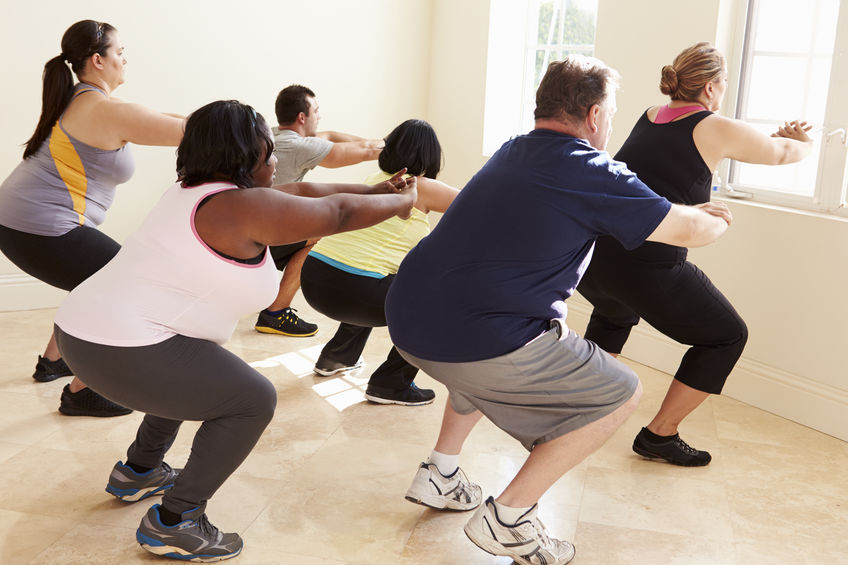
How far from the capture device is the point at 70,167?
288 cm

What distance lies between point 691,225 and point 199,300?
1.17m

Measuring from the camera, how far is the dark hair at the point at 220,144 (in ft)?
6.48

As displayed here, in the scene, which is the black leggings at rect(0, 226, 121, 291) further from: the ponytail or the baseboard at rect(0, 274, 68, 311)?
the baseboard at rect(0, 274, 68, 311)

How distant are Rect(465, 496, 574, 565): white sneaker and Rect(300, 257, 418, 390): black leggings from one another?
100cm

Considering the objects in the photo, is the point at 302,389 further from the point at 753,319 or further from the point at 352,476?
the point at 753,319

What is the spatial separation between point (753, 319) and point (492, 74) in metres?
2.24

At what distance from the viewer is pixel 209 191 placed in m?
1.96

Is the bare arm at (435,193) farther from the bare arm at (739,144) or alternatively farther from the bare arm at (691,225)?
the bare arm at (691,225)

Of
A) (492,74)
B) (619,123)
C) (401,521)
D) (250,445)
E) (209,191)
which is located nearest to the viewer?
(209,191)

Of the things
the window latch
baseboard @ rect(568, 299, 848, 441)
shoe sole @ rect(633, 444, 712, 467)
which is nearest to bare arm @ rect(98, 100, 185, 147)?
shoe sole @ rect(633, 444, 712, 467)

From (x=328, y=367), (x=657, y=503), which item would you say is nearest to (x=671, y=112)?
(x=657, y=503)

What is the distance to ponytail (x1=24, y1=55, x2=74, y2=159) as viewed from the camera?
279 centimetres

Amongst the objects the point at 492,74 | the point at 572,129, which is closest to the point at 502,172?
the point at 572,129

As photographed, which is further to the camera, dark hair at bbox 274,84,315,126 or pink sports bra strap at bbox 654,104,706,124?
dark hair at bbox 274,84,315,126
